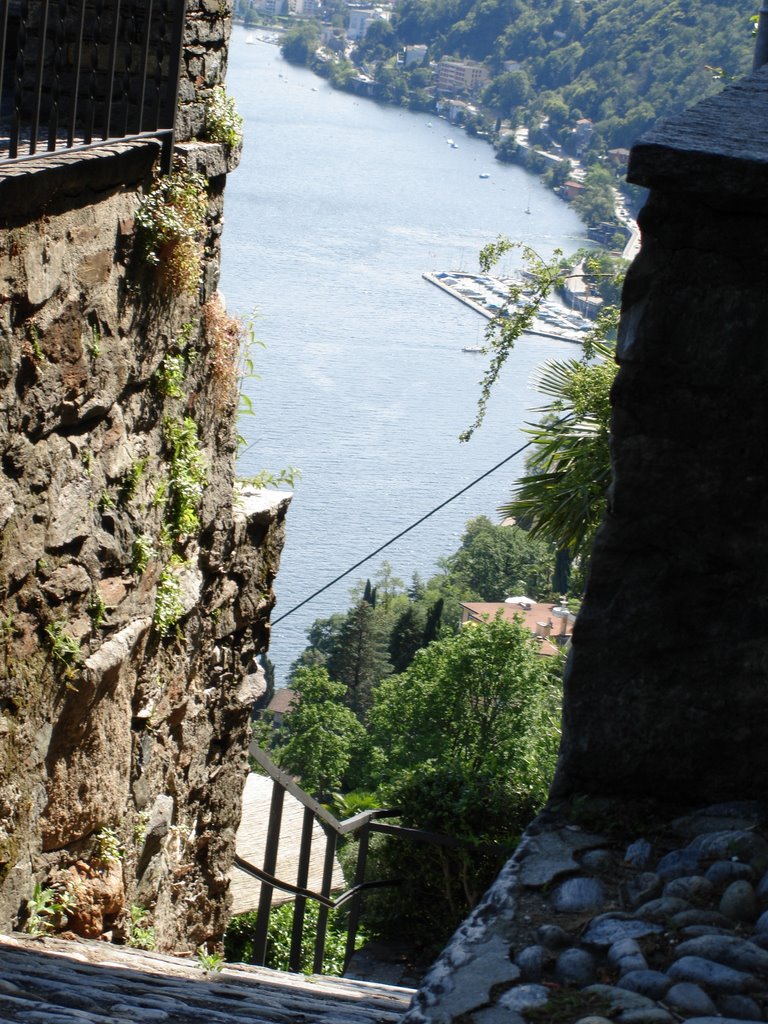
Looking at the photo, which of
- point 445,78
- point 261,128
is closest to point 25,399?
point 445,78

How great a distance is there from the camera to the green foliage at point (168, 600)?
4336 mm

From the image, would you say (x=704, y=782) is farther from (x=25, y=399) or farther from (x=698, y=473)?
(x=25, y=399)

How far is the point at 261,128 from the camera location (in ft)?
182

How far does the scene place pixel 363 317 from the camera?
4012cm

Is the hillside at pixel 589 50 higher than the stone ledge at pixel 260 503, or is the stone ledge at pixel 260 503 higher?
the hillside at pixel 589 50

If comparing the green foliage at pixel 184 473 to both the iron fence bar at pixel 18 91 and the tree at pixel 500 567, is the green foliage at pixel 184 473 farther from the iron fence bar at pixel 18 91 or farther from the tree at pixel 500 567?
the tree at pixel 500 567

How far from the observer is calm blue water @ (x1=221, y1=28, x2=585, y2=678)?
32.5 meters

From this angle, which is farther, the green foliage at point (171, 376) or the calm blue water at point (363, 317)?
the calm blue water at point (363, 317)

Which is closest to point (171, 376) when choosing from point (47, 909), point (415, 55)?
point (47, 909)

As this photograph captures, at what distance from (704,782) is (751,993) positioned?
1.95ft

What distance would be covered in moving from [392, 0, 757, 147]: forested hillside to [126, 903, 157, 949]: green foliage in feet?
64.4

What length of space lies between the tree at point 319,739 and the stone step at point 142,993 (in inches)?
657

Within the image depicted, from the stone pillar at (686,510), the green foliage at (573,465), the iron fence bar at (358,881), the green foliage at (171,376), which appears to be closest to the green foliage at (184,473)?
the green foliage at (171,376)

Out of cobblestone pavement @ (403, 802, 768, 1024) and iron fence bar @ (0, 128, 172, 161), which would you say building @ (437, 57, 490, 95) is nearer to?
iron fence bar @ (0, 128, 172, 161)
